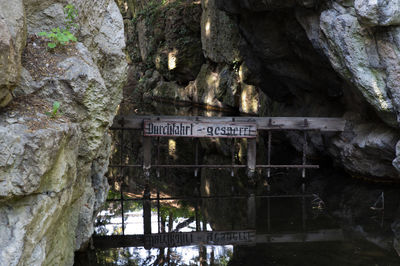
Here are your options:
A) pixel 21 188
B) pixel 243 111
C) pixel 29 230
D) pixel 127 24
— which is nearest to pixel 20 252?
pixel 29 230

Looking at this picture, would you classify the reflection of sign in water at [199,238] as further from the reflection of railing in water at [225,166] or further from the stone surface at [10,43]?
the stone surface at [10,43]

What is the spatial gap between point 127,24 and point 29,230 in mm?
35364

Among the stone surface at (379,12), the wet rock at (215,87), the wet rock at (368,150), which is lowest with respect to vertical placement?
the wet rock at (368,150)

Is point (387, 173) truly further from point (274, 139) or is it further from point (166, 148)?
point (166, 148)

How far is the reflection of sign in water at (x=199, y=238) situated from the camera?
298 inches

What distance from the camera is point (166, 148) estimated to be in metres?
17.4

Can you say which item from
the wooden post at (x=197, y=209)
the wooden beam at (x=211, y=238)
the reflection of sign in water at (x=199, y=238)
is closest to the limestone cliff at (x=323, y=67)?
the wooden beam at (x=211, y=238)

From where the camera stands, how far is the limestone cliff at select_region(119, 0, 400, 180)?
8.27 m

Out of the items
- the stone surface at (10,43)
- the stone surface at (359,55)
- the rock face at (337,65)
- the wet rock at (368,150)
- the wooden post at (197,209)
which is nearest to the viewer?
the stone surface at (10,43)

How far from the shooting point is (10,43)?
3.65m

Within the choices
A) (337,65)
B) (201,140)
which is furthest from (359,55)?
(201,140)

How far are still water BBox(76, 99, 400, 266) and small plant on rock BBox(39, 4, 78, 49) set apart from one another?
3.43 meters

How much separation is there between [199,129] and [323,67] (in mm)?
3958

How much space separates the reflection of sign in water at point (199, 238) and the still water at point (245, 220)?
19 millimetres
